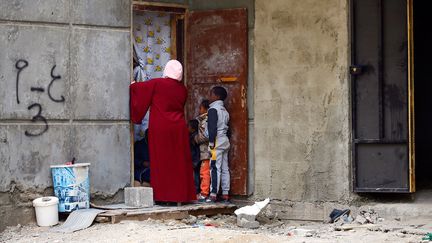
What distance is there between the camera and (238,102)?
1110 centimetres

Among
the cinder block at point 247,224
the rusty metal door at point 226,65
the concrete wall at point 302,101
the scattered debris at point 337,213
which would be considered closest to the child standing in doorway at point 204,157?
the rusty metal door at point 226,65

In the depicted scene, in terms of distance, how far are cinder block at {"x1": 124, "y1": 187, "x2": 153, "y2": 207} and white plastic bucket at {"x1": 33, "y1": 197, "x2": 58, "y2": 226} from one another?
982 mm

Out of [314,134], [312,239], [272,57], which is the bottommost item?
[312,239]

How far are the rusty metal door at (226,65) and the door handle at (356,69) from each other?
1.45 m

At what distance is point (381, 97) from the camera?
10289mm

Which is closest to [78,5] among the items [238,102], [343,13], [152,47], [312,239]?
[152,47]

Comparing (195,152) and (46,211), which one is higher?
(195,152)

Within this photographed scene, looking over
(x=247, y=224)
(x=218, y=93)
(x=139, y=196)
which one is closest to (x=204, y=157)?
(x=218, y=93)

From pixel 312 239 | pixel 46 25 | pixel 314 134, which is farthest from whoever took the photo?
pixel 314 134

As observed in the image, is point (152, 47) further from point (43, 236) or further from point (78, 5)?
point (43, 236)

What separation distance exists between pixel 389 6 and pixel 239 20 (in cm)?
198

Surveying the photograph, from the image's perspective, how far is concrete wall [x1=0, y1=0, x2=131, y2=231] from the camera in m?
9.66

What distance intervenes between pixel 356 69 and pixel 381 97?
461mm

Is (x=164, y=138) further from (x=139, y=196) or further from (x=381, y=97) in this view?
(x=381, y=97)
